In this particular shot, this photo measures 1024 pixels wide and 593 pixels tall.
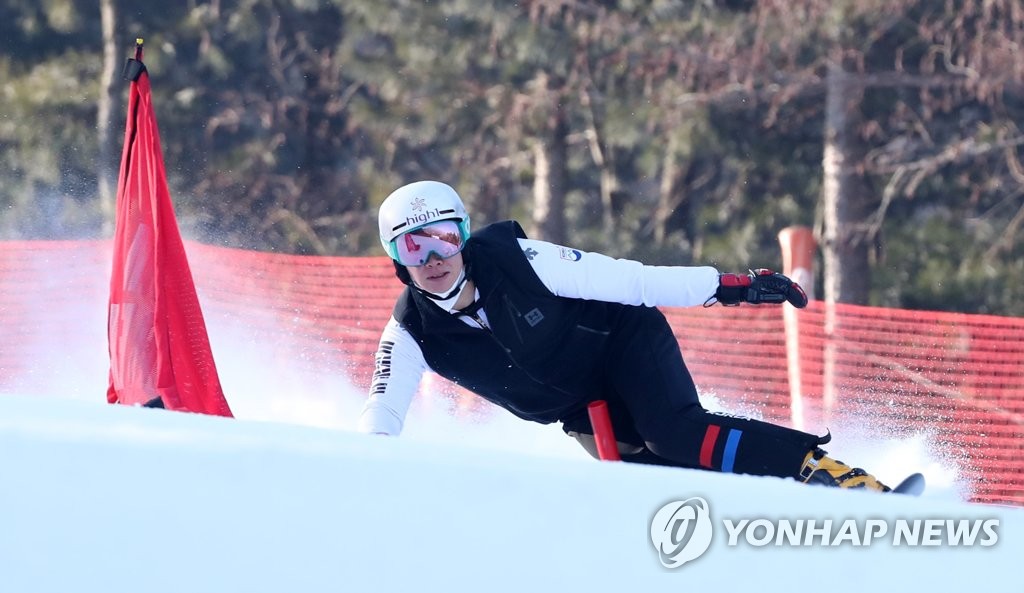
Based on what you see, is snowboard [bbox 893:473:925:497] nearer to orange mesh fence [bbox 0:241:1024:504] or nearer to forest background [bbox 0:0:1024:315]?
orange mesh fence [bbox 0:241:1024:504]

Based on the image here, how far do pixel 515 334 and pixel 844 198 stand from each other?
10.2 meters

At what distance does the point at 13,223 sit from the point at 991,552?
16.7 metres

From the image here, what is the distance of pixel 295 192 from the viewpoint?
19.5 metres

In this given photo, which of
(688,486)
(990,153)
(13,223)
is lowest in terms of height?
(688,486)

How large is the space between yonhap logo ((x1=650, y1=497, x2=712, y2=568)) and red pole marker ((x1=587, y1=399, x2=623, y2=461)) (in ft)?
7.71

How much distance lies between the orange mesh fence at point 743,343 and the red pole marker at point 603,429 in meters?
2.45

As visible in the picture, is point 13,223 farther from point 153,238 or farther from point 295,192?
point 153,238

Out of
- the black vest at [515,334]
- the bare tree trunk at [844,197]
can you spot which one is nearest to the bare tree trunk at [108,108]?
the bare tree trunk at [844,197]

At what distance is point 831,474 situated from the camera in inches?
150

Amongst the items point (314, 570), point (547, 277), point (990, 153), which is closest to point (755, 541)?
point (314, 570)

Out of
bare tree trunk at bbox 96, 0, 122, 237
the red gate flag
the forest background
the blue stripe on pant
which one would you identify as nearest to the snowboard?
the blue stripe on pant

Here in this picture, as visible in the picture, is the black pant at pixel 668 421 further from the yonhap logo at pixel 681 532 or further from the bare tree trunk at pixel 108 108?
the bare tree trunk at pixel 108 108

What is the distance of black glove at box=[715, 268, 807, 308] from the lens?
398cm

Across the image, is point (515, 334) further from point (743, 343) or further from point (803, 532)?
point (743, 343)
